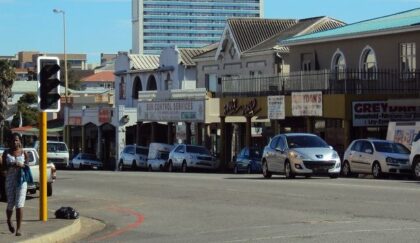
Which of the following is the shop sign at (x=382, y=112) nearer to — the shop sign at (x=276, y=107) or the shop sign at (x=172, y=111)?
the shop sign at (x=276, y=107)

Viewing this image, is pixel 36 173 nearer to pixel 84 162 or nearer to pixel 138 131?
pixel 84 162

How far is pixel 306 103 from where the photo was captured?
41.0 meters

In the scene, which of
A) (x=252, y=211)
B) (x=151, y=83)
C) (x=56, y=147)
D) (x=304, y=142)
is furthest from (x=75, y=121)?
(x=252, y=211)

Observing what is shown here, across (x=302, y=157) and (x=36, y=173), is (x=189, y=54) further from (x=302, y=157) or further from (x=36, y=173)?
(x=36, y=173)

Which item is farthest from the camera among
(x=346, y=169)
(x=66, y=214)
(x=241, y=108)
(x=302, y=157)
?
(x=241, y=108)

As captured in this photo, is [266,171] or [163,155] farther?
[163,155]

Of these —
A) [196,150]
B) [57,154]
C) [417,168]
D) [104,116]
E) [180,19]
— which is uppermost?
[180,19]

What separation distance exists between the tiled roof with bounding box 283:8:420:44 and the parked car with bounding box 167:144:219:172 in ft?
27.7

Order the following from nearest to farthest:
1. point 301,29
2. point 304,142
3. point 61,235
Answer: point 61,235 → point 304,142 → point 301,29

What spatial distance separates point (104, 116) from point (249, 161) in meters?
27.2

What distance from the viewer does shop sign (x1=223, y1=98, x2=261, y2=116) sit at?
46062 mm

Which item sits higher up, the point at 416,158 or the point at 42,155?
the point at 42,155

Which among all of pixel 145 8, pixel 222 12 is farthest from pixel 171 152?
pixel 222 12

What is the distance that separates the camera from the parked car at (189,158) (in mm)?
46781
